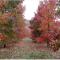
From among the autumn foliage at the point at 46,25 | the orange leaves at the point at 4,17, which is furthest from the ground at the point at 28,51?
the orange leaves at the point at 4,17

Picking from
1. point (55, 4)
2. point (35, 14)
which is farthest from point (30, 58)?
point (55, 4)

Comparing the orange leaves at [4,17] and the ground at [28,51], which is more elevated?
the orange leaves at [4,17]

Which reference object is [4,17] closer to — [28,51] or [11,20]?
[11,20]

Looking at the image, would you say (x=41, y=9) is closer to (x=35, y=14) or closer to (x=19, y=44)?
(x=35, y=14)

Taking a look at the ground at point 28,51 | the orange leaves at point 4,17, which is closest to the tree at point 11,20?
the orange leaves at point 4,17

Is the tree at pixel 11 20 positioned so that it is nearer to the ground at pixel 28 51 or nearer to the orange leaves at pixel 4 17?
the orange leaves at pixel 4 17

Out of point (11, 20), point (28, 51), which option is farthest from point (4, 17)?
point (28, 51)

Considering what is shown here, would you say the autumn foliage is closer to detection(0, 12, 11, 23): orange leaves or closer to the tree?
the tree

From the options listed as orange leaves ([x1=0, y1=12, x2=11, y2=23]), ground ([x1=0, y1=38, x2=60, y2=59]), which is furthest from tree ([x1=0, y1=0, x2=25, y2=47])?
ground ([x1=0, y1=38, x2=60, y2=59])

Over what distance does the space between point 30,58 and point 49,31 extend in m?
0.50

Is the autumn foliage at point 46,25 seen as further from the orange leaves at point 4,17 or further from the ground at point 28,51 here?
the orange leaves at point 4,17

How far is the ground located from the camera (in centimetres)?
246

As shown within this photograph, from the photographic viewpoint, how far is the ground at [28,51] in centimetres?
246

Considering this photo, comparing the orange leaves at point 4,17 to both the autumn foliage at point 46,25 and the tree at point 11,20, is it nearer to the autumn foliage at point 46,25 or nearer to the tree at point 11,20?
the tree at point 11,20
